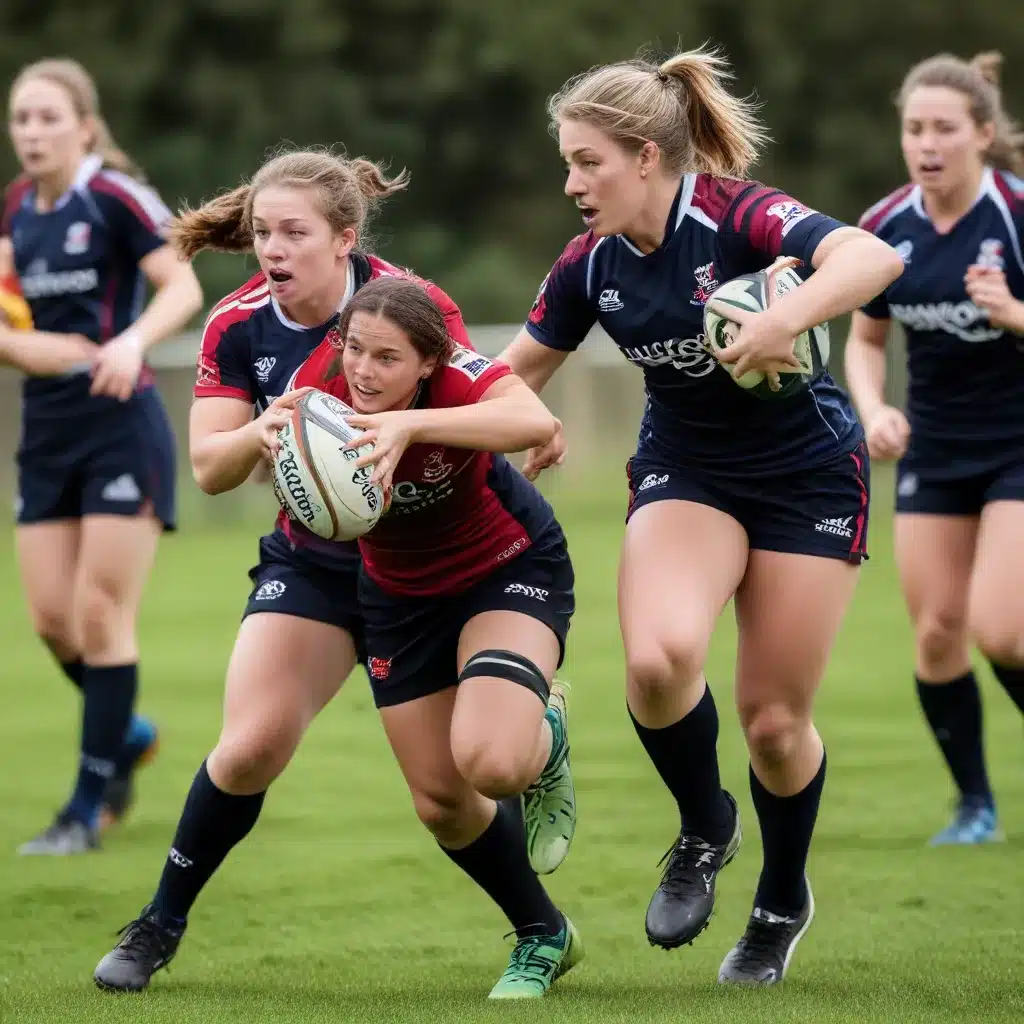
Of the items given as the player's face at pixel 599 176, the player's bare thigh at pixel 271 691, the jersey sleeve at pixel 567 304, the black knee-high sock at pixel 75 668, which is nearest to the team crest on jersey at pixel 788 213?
the player's face at pixel 599 176

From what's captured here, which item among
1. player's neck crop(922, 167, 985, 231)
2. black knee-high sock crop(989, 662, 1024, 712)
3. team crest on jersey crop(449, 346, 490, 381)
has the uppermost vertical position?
player's neck crop(922, 167, 985, 231)

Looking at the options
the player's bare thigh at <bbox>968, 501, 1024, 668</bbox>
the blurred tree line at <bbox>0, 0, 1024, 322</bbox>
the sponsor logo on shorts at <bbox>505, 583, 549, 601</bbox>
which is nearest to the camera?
the sponsor logo on shorts at <bbox>505, 583, 549, 601</bbox>

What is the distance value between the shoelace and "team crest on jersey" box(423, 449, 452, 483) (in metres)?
1.00

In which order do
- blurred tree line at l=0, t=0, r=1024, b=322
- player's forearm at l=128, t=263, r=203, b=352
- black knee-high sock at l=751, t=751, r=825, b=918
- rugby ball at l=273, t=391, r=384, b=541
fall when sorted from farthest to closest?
blurred tree line at l=0, t=0, r=1024, b=322 < player's forearm at l=128, t=263, r=203, b=352 < black knee-high sock at l=751, t=751, r=825, b=918 < rugby ball at l=273, t=391, r=384, b=541

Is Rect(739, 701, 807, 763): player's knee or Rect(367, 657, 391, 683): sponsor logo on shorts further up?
Rect(367, 657, 391, 683): sponsor logo on shorts

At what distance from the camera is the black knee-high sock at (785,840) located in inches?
179

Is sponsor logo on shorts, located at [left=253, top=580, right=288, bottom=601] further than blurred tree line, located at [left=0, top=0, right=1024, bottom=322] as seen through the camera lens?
No

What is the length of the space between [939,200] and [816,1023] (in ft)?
9.38

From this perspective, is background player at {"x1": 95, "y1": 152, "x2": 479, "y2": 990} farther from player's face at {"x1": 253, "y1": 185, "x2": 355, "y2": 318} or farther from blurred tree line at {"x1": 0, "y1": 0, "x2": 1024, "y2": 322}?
blurred tree line at {"x1": 0, "y1": 0, "x2": 1024, "y2": 322}

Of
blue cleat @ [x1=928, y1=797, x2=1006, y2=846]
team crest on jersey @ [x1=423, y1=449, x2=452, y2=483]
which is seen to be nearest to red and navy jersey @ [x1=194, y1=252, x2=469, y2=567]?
team crest on jersey @ [x1=423, y1=449, x2=452, y2=483]

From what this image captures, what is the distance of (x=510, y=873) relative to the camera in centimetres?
445

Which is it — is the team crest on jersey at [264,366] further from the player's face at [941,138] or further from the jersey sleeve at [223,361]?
the player's face at [941,138]

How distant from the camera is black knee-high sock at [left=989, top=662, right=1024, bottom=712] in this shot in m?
5.58

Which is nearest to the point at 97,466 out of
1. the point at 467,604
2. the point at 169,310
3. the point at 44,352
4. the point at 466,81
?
the point at 44,352
